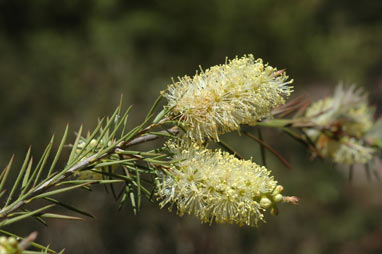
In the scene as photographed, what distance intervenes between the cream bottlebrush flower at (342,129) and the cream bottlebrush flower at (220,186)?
1.26ft

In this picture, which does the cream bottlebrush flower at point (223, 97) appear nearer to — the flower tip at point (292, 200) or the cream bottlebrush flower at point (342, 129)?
the flower tip at point (292, 200)

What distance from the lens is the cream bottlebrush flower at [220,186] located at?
55 cm

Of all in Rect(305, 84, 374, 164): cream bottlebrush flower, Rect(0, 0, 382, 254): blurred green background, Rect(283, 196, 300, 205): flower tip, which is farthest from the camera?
Rect(0, 0, 382, 254): blurred green background

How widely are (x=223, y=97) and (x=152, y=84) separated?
3026 mm

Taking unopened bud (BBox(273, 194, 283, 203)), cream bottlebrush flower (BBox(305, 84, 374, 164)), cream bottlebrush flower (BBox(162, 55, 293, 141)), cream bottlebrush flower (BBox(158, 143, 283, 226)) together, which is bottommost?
cream bottlebrush flower (BBox(158, 143, 283, 226))

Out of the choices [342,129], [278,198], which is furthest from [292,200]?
[342,129]

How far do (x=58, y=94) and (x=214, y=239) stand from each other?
72.4 inches

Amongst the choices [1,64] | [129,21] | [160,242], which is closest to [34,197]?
[160,242]

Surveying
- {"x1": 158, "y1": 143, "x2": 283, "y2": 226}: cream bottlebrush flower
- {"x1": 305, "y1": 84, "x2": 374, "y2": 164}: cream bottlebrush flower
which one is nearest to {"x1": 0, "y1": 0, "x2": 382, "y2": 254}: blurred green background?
{"x1": 305, "y1": 84, "x2": 374, "y2": 164}: cream bottlebrush flower

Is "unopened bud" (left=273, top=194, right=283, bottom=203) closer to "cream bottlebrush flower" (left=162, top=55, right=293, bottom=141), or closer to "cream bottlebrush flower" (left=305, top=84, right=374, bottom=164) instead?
"cream bottlebrush flower" (left=162, top=55, right=293, bottom=141)

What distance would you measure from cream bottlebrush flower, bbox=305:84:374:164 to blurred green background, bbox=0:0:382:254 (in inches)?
67.2

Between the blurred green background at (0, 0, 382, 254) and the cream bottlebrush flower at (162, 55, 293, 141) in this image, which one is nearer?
the cream bottlebrush flower at (162, 55, 293, 141)

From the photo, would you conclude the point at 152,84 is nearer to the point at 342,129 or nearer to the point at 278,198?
the point at 342,129

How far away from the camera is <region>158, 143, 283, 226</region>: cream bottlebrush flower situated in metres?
0.55
